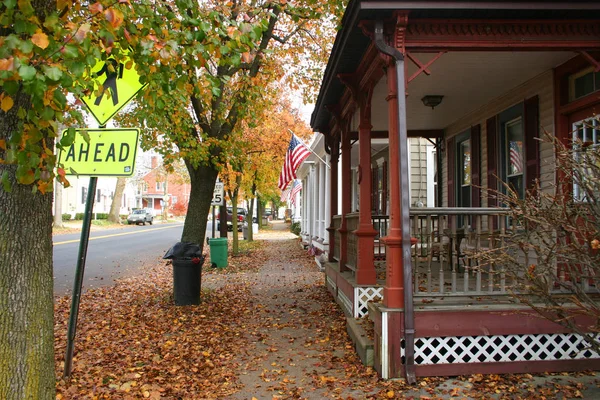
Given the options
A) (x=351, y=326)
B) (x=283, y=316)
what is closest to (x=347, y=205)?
(x=283, y=316)

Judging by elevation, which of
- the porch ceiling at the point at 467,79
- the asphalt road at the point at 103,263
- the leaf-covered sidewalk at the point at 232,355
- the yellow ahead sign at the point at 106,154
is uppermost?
the porch ceiling at the point at 467,79

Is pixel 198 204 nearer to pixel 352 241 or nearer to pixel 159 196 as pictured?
pixel 352 241

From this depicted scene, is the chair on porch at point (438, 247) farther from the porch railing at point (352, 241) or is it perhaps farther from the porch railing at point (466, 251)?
the porch railing at point (352, 241)

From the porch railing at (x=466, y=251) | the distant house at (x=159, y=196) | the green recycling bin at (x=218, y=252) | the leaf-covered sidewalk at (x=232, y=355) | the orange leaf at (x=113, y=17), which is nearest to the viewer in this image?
the orange leaf at (x=113, y=17)

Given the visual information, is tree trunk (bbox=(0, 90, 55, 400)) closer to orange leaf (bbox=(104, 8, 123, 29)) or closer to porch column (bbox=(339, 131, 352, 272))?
orange leaf (bbox=(104, 8, 123, 29))

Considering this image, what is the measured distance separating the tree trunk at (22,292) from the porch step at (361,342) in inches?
126

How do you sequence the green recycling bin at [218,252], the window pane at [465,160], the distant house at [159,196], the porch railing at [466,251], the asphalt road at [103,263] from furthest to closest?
the distant house at [159,196] < the green recycling bin at [218,252] < the asphalt road at [103,263] < the window pane at [465,160] < the porch railing at [466,251]

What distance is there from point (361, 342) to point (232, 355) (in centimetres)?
173

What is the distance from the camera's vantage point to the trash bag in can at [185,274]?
9.17 m

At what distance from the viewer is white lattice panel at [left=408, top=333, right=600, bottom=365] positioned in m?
5.31

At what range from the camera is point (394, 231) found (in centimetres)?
539

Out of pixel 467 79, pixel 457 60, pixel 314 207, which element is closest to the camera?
pixel 457 60

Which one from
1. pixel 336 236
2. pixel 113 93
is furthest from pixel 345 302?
pixel 113 93

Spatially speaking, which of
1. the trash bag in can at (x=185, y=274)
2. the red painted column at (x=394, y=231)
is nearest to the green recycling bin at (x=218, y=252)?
the trash bag in can at (x=185, y=274)
